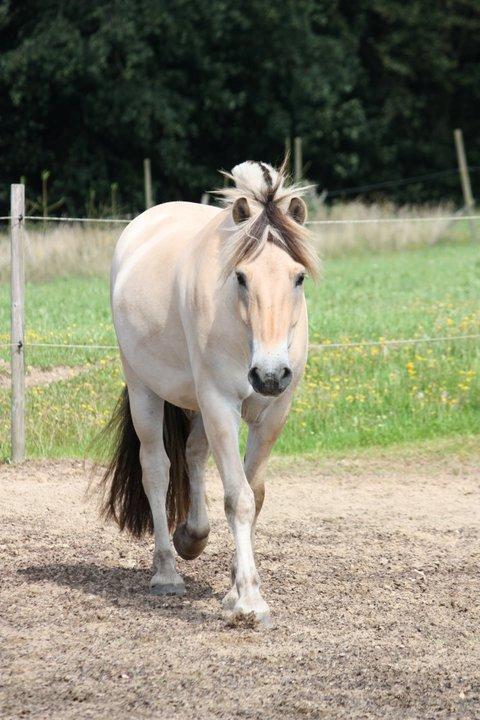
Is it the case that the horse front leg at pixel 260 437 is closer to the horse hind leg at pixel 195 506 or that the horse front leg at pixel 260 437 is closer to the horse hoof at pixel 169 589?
the horse hoof at pixel 169 589

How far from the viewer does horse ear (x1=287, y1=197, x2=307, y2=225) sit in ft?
15.2

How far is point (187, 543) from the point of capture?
5.47 meters

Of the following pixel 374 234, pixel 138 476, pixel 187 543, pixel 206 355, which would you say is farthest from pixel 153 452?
pixel 374 234

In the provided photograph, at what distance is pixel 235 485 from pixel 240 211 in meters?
1.08

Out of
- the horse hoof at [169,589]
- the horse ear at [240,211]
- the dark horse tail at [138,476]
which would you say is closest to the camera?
the horse ear at [240,211]

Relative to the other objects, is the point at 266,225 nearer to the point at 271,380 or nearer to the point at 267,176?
the point at 267,176

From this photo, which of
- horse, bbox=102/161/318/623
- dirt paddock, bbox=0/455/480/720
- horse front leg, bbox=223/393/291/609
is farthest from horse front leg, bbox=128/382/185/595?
horse front leg, bbox=223/393/291/609

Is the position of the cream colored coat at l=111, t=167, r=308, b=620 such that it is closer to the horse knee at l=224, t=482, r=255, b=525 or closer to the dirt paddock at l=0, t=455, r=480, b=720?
the horse knee at l=224, t=482, r=255, b=525

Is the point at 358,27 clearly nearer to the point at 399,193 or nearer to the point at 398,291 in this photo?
the point at 399,193

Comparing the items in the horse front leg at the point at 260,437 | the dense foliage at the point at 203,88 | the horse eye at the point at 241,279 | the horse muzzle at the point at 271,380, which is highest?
the dense foliage at the point at 203,88

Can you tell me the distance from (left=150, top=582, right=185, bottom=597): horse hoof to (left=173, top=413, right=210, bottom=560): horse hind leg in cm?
30

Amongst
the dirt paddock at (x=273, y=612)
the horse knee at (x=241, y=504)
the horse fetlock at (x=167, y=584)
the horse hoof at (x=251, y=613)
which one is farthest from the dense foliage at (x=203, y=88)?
the horse hoof at (x=251, y=613)

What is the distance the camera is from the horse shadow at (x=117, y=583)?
5023mm

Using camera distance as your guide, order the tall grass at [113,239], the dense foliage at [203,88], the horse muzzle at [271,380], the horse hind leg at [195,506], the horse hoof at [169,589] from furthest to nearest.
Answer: the dense foliage at [203,88] → the tall grass at [113,239] → the horse hind leg at [195,506] → the horse hoof at [169,589] → the horse muzzle at [271,380]
